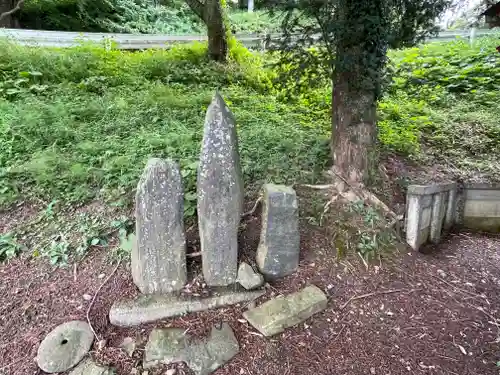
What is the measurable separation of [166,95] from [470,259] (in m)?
4.30

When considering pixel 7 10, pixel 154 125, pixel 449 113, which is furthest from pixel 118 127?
pixel 7 10

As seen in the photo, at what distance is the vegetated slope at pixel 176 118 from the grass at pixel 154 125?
0.05 ft

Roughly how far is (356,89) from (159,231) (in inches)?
82.2

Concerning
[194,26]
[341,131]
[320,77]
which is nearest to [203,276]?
[341,131]

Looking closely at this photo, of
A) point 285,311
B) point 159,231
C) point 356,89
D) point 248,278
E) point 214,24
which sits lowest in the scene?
point 285,311

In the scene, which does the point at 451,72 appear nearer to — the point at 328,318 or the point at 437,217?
the point at 437,217

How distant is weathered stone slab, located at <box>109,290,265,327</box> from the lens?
2188 millimetres

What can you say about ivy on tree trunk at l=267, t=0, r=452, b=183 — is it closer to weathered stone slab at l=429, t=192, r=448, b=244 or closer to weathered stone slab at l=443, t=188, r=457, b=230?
weathered stone slab at l=429, t=192, r=448, b=244

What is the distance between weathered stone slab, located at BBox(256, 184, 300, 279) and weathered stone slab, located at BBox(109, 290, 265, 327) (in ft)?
0.99

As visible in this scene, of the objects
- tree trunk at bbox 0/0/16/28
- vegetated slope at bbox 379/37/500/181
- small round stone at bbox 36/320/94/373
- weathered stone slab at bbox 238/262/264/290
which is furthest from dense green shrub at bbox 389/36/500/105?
tree trunk at bbox 0/0/16/28

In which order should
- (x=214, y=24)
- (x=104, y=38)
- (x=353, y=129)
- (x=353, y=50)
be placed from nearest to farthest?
(x=353, y=50) < (x=353, y=129) < (x=214, y=24) < (x=104, y=38)

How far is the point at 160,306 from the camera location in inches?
88.0

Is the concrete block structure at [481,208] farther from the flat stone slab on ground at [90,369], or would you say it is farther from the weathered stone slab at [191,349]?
the flat stone slab on ground at [90,369]

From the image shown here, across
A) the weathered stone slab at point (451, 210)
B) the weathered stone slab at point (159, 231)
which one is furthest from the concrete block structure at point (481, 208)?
the weathered stone slab at point (159, 231)
